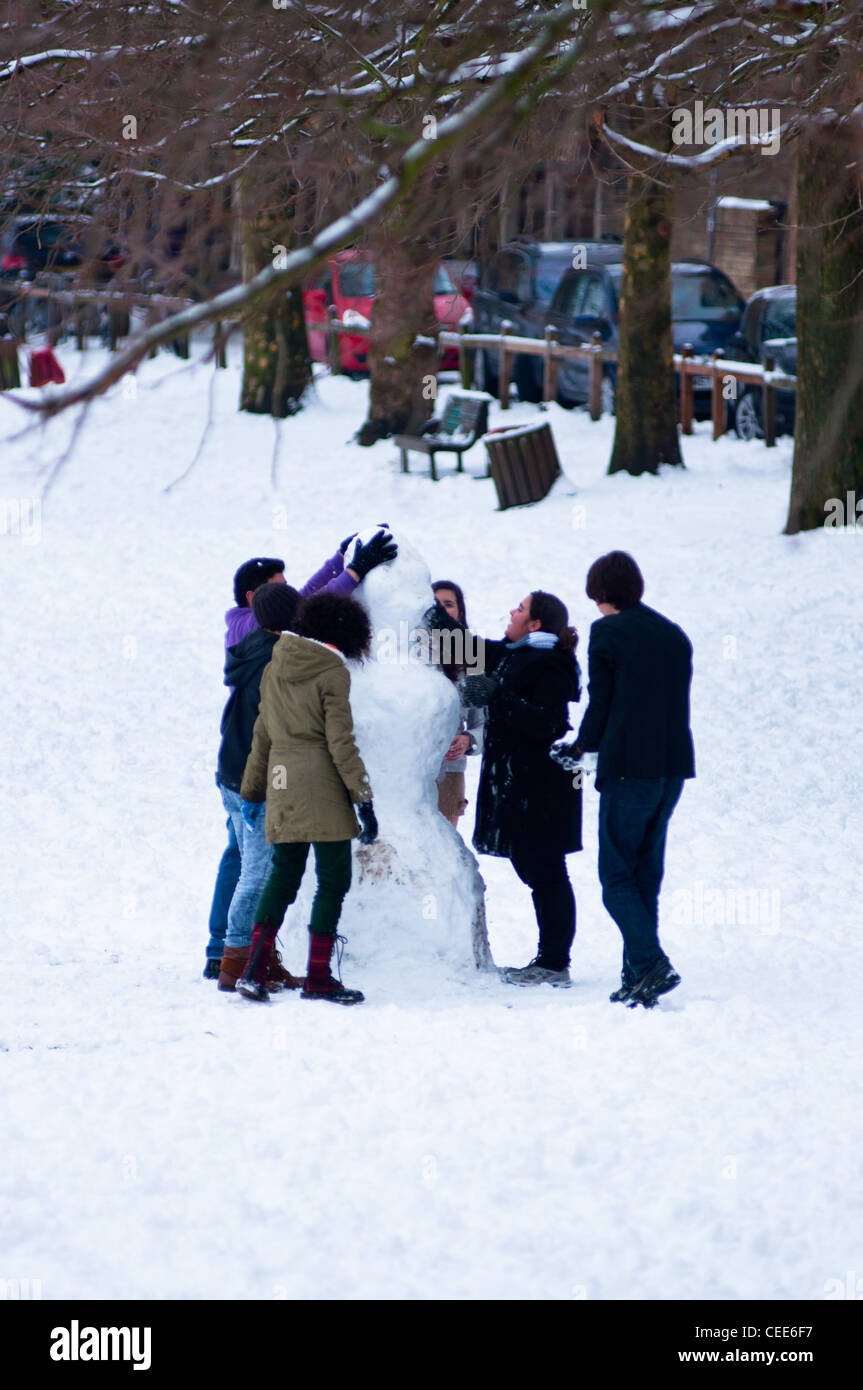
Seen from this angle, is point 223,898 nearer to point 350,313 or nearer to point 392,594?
point 392,594

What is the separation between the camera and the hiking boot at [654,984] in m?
5.97

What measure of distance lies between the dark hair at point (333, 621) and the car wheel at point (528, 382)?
50.8 feet

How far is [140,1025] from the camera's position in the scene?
5.77 m

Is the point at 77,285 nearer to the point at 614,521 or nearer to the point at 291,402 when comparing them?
the point at 614,521

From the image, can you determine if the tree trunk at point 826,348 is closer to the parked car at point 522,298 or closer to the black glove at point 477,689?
the black glove at point 477,689

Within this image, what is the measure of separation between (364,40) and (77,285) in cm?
220

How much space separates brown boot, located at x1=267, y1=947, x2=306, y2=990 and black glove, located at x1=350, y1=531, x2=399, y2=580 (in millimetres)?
1441

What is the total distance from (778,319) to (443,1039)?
15.4 m

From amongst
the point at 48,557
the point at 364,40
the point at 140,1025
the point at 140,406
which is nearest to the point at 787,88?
the point at 364,40

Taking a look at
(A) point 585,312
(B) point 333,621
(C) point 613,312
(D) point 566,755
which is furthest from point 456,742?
(A) point 585,312

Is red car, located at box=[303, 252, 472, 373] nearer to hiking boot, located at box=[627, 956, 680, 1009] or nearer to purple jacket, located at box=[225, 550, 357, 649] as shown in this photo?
purple jacket, located at box=[225, 550, 357, 649]

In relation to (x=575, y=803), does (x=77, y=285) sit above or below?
above

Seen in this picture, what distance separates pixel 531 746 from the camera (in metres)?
6.31

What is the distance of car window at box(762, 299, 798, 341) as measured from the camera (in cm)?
1922
